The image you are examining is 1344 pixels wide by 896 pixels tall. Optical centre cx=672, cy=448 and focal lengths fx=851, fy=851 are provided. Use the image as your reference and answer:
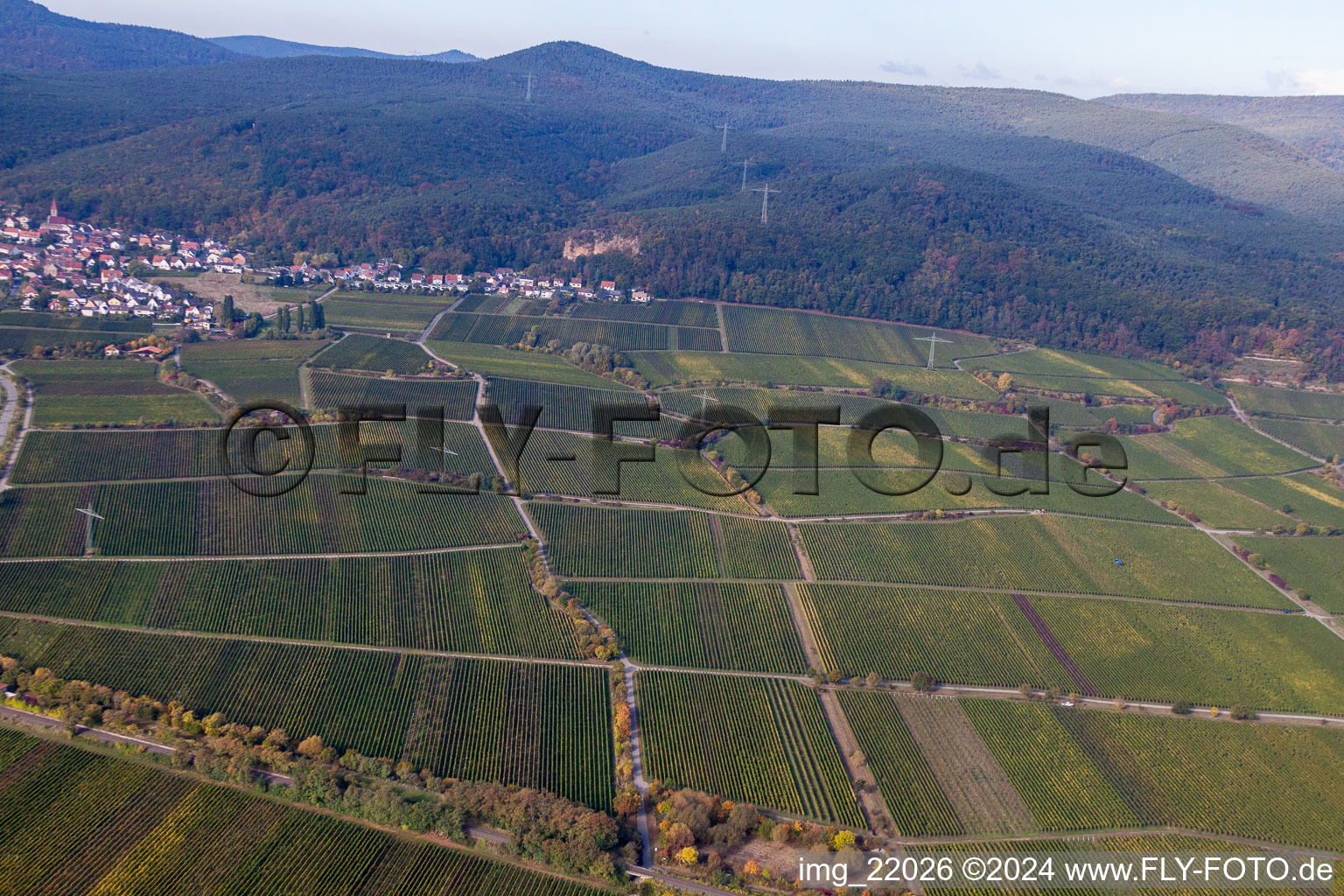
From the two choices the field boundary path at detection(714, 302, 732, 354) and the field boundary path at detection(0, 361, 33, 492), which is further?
the field boundary path at detection(714, 302, 732, 354)

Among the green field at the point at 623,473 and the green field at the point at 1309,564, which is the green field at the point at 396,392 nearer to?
the green field at the point at 623,473

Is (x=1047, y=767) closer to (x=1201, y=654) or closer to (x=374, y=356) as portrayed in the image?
(x=1201, y=654)

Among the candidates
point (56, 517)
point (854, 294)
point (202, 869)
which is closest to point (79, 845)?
point (202, 869)

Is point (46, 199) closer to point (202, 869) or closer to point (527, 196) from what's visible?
point (527, 196)

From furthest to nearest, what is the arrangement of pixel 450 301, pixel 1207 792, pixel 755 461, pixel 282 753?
1. pixel 450 301
2. pixel 755 461
3. pixel 1207 792
4. pixel 282 753

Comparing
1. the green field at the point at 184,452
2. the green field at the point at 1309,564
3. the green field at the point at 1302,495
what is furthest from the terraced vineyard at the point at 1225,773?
the green field at the point at 184,452

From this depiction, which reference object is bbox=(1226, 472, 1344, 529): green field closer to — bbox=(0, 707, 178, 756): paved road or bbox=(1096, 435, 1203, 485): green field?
bbox=(1096, 435, 1203, 485): green field

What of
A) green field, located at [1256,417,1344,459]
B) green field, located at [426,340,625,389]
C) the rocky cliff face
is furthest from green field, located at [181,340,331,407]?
green field, located at [1256,417,1344,459]
